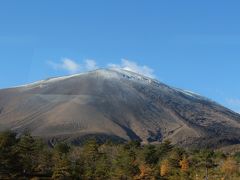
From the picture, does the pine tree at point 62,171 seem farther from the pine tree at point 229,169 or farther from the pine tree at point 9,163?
the pine tree at point 229,169

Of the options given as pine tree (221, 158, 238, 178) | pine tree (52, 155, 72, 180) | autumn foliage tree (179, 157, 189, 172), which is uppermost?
autumn foliage tree (179, 157, 189, 172)

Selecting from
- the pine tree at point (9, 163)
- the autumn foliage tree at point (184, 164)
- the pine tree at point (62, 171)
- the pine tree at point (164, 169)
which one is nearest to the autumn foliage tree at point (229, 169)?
the autumn foliage tree at point (184, 164)

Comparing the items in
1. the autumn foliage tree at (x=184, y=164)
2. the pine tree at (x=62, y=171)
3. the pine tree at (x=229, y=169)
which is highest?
the autumn foliage tree at (x=184, y=164)

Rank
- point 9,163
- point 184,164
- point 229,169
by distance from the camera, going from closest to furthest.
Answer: point 9,163, point 229,169, point 184,164

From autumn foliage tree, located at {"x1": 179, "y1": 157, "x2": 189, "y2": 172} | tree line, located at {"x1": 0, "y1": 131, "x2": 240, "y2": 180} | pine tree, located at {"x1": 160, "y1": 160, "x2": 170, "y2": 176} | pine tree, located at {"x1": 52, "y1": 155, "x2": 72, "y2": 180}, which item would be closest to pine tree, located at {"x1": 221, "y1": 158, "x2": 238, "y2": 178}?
tree line, located at {"x1": 0, "y1": 131, "x2": 240, "y2": 180}

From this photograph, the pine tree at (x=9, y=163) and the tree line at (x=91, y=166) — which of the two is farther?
the tree line at (x=91, y=166)

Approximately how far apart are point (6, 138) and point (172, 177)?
A: 118ft

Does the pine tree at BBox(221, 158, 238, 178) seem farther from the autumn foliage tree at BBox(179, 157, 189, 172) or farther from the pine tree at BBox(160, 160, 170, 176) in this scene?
the pine tree at BBox(160, 160, 170, 176)

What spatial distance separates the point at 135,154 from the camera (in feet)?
473

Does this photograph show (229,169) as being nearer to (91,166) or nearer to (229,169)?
(229,169)

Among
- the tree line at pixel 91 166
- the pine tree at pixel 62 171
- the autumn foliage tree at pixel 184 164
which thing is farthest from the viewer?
the autumn foliage tree at pixel 184 164

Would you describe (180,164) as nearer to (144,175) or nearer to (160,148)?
(144,175)

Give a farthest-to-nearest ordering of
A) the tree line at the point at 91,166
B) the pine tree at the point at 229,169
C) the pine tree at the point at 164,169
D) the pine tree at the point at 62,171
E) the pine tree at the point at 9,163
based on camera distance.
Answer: the pine tree at the point at 164,169, the pine tree at the point at 229,169, the pine tree at the point at 62,171, the tree line at the point at 91,166, the pine tree at the point at 9,163

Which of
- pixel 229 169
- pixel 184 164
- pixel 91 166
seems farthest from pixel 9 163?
pixel 229 169
